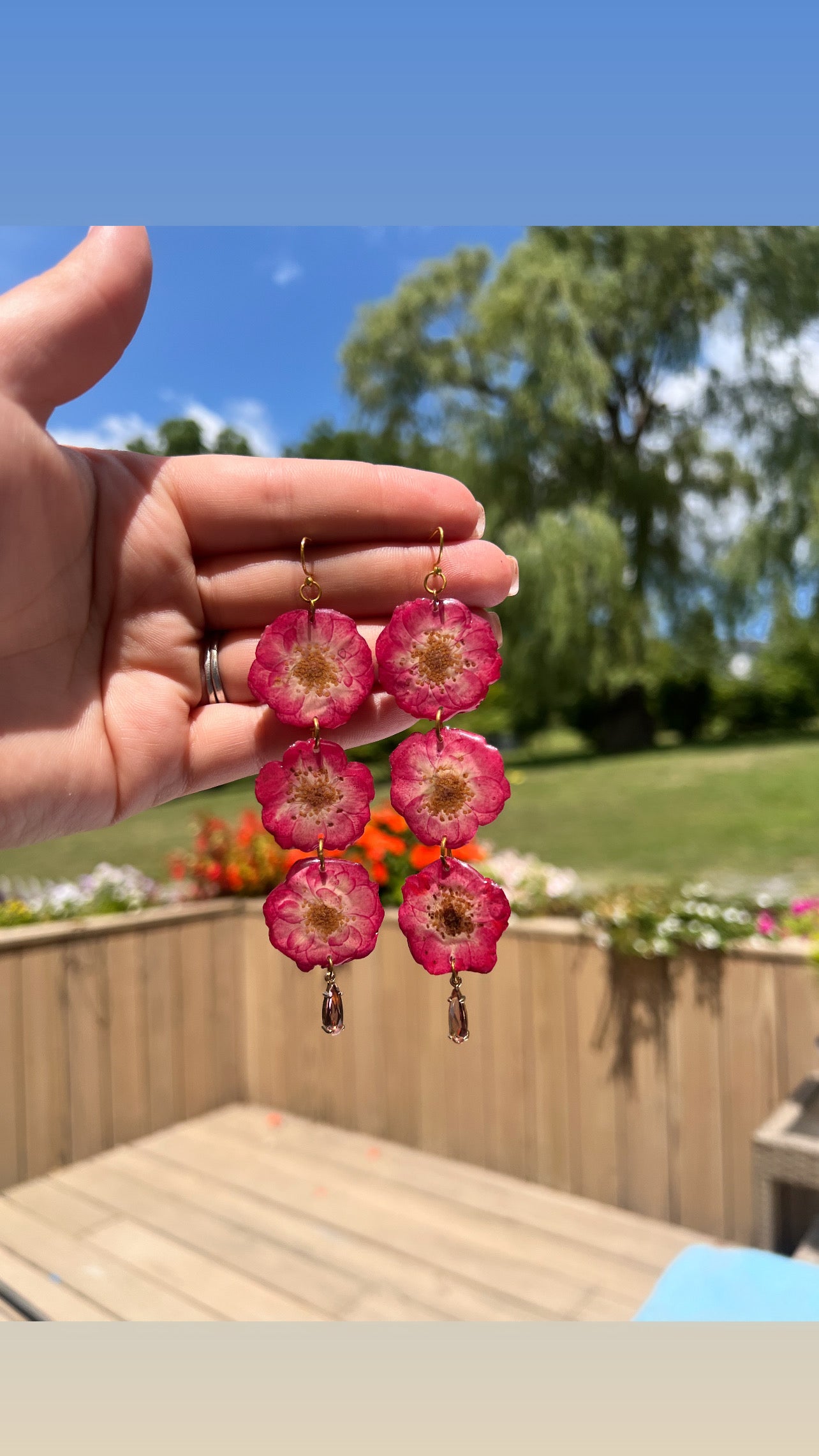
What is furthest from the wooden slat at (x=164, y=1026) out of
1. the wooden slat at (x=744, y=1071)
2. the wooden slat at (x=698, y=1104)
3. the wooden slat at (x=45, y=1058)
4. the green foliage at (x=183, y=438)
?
the green foliage at (x=183, y=438)

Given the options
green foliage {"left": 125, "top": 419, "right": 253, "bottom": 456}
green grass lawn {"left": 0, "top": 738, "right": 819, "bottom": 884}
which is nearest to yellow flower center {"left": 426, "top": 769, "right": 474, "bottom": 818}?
green foliage {"left": 125, "top": 419, "right": 253, "bottom": 456}

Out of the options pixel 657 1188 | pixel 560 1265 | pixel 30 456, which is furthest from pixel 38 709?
pixel 657 1188

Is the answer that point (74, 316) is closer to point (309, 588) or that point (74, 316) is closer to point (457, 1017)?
point (309, 588)

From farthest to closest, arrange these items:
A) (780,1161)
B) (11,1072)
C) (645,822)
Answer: (645,822)
(11,1072)
(780,1161)

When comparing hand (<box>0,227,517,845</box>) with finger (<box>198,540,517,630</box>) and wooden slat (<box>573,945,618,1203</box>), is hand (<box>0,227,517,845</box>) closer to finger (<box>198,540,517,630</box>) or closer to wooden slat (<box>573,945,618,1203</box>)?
finger (<box>198,540,517,630</box>)

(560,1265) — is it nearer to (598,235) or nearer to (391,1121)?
(391,1121)

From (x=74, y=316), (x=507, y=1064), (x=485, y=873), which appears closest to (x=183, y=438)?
(x=485, y=873)

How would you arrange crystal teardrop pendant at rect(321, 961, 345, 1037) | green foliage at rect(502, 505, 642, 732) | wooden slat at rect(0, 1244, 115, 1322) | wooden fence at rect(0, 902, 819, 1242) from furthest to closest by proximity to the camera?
green foliage at rect(502, 505, 642, 732) < wooden fence at rect(0, 902, 819, 1242) < wooden slat at rect(0, 1244, 115, 1322) < crystal teardrop pendant at rect(321, 961, 345, 1037)

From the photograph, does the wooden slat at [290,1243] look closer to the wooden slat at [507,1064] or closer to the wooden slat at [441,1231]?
the wooden slat at [441,1231]
